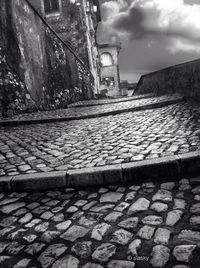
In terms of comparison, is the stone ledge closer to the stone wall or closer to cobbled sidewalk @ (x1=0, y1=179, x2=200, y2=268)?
cobbled sidewalk @ (x1=0, y1=179, x2=200, y2=268)

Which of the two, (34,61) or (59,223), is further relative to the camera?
(34,61)

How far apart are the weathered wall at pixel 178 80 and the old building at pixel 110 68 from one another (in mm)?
26845

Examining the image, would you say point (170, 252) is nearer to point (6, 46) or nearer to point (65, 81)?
point (6, 46)

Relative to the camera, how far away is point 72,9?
1980 cm

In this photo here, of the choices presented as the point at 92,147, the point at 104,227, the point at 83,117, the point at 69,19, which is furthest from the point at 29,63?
the point at 69,19

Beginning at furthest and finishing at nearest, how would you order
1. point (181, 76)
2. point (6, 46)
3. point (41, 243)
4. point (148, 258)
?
point (181, 76), point (6, 46), point (41, 243), point (148, 258)

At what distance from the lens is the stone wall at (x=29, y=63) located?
25.7ft

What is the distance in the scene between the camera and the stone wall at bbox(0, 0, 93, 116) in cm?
785

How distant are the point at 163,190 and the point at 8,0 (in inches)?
340

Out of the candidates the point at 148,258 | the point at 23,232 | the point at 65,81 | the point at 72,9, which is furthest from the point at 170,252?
the point at 72,9

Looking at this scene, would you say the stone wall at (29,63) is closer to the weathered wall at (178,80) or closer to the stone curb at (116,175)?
the weathered wall at (178,80)

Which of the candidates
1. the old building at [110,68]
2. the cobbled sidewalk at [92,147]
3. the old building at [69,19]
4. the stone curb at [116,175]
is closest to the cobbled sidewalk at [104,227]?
the stone curb at [116,175]

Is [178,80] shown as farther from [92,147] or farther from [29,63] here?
[92,147]

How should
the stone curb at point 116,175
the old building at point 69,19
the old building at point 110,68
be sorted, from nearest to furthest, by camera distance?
the stone curb at point 116,175, the old building at point 69,19, the old building at point 110,68
